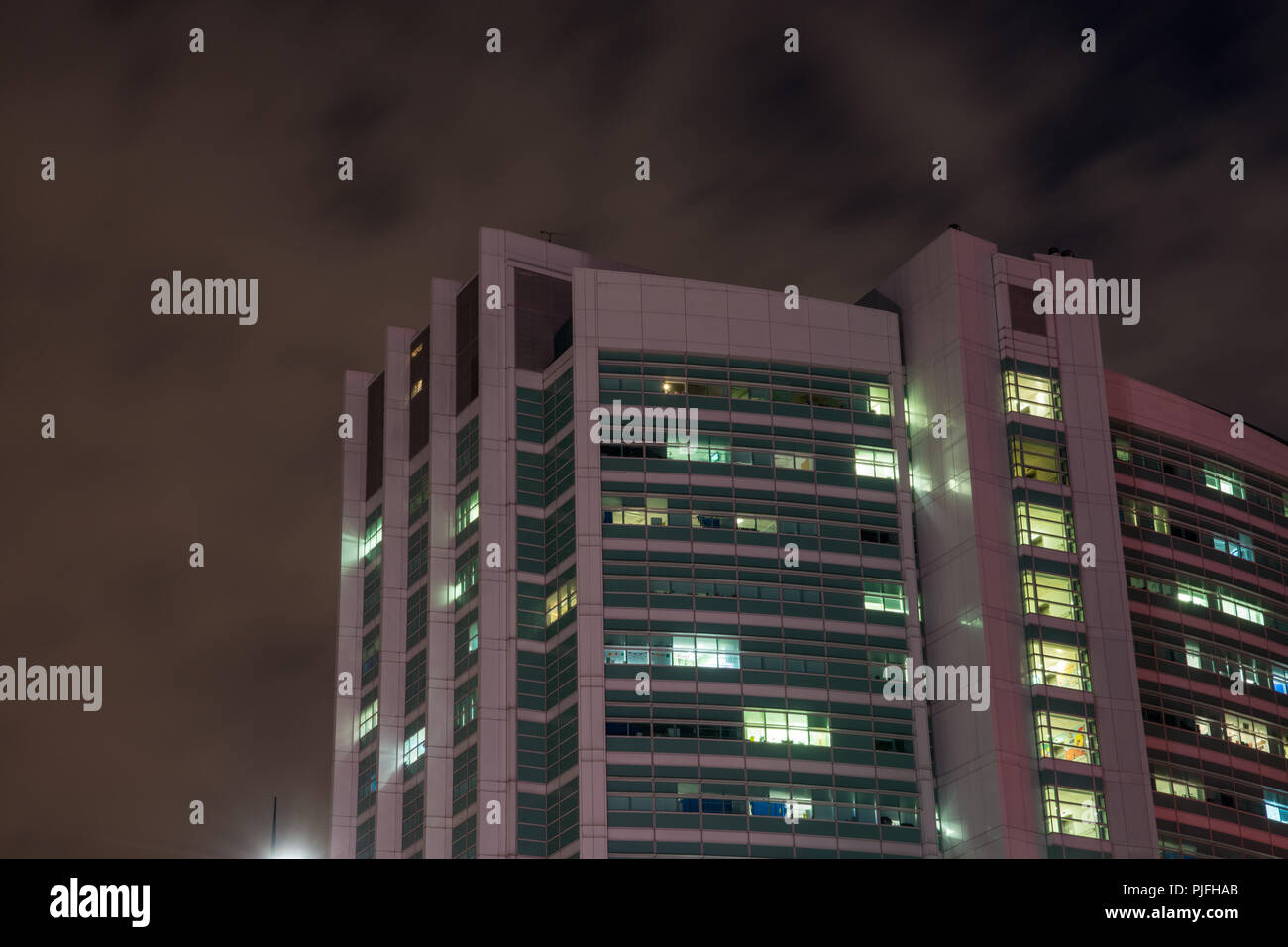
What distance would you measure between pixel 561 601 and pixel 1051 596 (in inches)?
1470

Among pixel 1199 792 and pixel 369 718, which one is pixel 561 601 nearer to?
pixel 369 718

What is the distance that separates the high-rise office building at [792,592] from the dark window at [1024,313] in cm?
24

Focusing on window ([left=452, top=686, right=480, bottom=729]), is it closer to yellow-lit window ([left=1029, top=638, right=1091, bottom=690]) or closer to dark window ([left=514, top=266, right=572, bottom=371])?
dark window ([left=514, top=266, right=572, bottom=371])

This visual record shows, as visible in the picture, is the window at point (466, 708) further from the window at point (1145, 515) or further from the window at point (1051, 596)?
the window at point (1145, 515)

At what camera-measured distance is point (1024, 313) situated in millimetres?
161250

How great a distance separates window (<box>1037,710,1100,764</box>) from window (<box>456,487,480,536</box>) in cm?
4721

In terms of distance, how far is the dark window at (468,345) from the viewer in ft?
543

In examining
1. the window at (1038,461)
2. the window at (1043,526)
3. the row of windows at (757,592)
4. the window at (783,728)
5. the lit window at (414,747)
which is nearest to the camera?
the window at (783,728)

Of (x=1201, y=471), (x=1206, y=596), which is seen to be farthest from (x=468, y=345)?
(x=1206, y=596)

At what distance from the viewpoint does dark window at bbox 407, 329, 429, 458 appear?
173250 mm

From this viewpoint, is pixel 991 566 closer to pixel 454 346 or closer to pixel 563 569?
pixel 563 569

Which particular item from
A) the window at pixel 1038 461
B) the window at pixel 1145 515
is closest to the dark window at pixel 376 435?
the window at pixel 1038 461

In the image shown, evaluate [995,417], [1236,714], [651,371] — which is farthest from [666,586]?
[1236,714]

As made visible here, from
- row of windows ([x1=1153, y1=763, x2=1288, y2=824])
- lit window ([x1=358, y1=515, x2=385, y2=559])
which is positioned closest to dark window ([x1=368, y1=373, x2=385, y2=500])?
lit window ([x1=358, y1=515, x2=385, y2=559])
